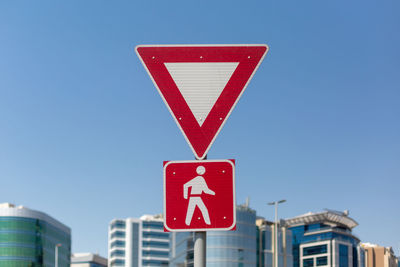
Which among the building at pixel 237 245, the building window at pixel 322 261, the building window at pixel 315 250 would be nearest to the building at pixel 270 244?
the building at pixel 237 245

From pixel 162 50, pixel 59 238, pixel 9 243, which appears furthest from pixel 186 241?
pixel 162 50

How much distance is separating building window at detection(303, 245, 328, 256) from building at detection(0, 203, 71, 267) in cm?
5263

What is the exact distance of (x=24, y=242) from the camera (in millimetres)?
132250

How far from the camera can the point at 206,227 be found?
4184 mm

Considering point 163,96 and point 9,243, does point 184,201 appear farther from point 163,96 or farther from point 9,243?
point 9,243

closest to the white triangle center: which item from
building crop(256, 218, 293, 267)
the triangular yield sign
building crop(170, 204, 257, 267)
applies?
the triangular yield sign

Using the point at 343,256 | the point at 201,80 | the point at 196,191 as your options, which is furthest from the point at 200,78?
the point at 343,256

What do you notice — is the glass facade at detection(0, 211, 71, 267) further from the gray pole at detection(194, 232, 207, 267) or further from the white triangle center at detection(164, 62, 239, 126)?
the gray pole at detection(194, 232, 207, 267)

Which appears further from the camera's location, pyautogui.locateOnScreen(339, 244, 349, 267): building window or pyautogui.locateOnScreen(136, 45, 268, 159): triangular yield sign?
pyautogui.locateOnScreen(339, 244, 349, 267): building window

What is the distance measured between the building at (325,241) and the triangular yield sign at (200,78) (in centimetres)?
14521

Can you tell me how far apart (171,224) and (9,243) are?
133306 mm

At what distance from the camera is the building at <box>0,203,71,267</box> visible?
131250mm

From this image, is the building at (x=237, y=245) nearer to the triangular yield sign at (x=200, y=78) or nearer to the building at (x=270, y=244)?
the building at (x=270, y=244)

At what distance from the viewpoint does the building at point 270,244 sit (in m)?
143
